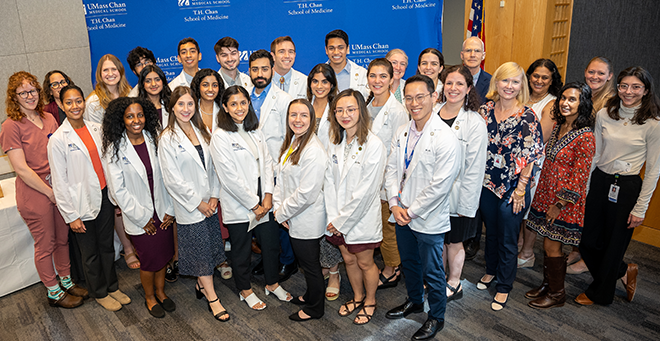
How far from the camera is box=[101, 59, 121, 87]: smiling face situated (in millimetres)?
3588

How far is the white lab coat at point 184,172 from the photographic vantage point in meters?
2.88

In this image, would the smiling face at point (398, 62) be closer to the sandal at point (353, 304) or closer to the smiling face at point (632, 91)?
the smiling face at point (632, 91)

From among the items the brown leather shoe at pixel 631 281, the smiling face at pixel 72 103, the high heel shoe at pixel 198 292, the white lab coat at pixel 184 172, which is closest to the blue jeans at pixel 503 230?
the brown leather shoe at pixel 631 281

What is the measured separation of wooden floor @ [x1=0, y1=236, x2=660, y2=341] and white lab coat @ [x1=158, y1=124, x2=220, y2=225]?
80 cm

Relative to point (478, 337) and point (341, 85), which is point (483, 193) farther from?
point (341, 85)

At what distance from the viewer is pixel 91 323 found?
10.5 ft

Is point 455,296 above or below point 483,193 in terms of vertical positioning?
below

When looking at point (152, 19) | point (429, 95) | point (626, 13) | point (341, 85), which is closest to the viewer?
point (429, 95)

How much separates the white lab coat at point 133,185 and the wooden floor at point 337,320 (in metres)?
0.75

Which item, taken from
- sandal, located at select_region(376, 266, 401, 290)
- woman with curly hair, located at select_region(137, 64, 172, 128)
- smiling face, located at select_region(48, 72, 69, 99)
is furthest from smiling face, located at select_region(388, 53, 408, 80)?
smiling face, located at select_region(48, 72, 69, 99)

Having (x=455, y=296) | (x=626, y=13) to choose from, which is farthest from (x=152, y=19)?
(x=626, y=13)

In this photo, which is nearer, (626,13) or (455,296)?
(455,296)

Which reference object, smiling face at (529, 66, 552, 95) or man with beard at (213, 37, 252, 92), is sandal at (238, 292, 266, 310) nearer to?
man with beard at (213, 37, 252, 92)

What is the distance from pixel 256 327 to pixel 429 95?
1990 millimetres
